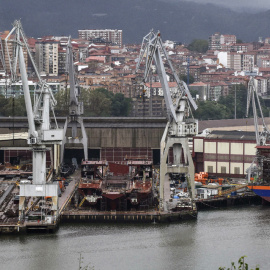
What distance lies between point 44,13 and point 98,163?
16427cm

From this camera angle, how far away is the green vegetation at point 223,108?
7131 centimetres

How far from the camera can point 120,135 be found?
4238cm

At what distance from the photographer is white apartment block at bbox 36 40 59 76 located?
316 ft

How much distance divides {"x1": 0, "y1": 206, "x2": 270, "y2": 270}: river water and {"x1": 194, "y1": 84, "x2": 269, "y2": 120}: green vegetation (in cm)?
3901

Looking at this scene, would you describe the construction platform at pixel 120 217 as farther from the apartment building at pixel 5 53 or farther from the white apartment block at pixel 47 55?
the white apartment block at pixel 47 55

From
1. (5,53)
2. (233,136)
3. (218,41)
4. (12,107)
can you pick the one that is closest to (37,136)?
(233,136)

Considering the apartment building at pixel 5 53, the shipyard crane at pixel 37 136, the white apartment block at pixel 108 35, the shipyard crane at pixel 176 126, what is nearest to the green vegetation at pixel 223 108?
the apartment building at pixel 5 53

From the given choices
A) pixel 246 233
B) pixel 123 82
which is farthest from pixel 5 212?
pixel 123 82

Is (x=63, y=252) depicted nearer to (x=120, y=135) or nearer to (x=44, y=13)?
(x=120, y=135)

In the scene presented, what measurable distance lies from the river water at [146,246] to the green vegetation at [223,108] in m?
39.0

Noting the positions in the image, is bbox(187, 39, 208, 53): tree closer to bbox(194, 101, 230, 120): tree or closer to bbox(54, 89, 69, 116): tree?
bbox(194, 101, 230, 120): tree

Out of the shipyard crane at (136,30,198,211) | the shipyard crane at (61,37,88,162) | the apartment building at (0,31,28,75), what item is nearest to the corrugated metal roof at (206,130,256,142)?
the shipyard crane at (136,30,198,211)

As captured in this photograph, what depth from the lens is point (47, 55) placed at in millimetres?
97562

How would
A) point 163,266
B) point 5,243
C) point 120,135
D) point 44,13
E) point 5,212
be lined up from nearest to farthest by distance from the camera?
point 163,266, point 5,243, point 5,212, point 120,135, point 44,13
